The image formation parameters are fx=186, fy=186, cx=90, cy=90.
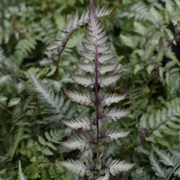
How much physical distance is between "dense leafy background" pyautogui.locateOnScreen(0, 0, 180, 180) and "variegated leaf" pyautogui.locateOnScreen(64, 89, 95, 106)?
1.25 feet

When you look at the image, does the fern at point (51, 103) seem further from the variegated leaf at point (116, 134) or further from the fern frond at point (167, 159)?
the fern frond at point (167, 159)

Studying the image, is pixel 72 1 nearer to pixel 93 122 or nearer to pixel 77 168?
pixel 93 122

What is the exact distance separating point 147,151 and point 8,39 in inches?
66.1

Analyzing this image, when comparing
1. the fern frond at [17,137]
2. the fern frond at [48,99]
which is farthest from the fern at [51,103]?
the fern frond at [17,137]

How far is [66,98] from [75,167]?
614 mm

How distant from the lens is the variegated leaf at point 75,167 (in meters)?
1.00

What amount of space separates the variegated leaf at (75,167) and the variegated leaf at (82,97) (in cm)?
33

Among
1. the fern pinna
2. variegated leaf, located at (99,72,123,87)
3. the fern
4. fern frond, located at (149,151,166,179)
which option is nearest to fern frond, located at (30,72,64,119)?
the fern

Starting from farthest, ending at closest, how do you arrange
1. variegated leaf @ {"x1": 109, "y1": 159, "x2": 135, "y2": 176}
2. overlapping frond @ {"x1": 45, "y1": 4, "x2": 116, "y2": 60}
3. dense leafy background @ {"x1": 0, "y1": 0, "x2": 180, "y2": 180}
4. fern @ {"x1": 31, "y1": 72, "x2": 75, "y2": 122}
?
fern @ {"x1": 31, "y1": 72, "x2": 75, "y2": 122} → dense leafy background @ {"x1": 0, "y1": 0, "x2": 180, "y2": 180} → overlapping frond @ {"x1": 45, "y1": 4, "x2": 116, "y2": 60} → variegated leaf @ {"x1": 109, "y1": 159, "x2": 135, "y2": 176}

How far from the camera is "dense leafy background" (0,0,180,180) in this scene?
1258mm

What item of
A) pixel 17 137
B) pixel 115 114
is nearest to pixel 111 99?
pixel 115 114

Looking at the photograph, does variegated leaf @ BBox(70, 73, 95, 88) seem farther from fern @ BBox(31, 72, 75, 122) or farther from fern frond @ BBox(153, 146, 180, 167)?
fern frond @ BBox(153, 146, 180, 167)

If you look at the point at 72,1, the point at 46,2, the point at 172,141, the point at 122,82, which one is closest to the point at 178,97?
the point at 172,141

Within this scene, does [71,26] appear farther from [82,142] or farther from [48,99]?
[82,142]
